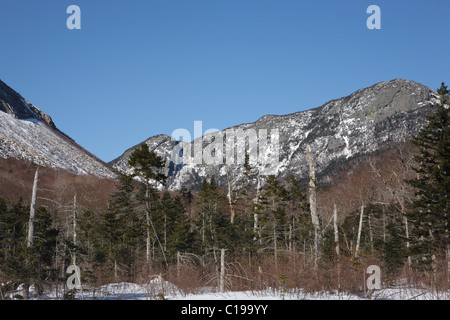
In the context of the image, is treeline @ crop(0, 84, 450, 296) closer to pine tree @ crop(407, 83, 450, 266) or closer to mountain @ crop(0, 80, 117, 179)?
pine tree @ crop(407, 83, 450, 266)

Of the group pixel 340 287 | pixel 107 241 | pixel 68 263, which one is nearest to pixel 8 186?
pixel 107 241

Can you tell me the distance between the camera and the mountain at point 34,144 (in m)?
115

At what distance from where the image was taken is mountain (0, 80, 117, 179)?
11488 cm

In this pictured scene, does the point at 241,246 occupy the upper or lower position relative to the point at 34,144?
lower

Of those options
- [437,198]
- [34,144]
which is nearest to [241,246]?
[437,198]

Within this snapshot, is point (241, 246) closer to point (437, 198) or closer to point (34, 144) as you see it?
point (437, 198)

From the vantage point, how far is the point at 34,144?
407 feet

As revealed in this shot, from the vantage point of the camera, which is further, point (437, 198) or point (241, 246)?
point (241, 246)

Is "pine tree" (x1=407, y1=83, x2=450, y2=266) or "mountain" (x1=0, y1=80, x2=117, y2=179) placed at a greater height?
"mountain" (x1=0, y1=80, x2=117, y2=179)

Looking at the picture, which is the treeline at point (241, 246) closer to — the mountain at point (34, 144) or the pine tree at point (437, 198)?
the pine tree at point (437, 198)

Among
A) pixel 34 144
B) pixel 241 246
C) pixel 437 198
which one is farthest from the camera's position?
pixel 34 144

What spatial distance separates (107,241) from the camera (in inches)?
1694

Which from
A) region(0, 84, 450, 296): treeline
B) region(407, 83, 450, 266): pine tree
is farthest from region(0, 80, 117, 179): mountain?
region(407, 83, 450, 266): pine tree
